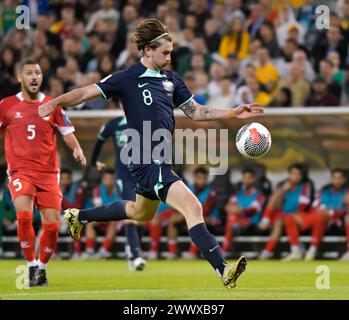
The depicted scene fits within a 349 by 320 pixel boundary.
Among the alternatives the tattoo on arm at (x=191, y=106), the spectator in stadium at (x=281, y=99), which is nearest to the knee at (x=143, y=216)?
the tattoo on arm at (x=191, y=106)

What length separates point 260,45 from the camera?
61.4ft

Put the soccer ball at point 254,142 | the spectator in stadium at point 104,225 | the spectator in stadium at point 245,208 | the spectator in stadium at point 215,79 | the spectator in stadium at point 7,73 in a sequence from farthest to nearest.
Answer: the spectator in stadium at point 7,73 < the spectator in stadium at point 215,79 < the spectator in stadium at point 104,225 < the spectator in stadium at point 245,208 < the soccer ball at point 254,142

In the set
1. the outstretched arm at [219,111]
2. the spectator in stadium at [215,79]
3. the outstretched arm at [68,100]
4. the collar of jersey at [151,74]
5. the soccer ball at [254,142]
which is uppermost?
the spectator in stadium at [215,79]

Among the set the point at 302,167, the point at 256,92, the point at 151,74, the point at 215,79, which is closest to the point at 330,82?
the point at 256,92

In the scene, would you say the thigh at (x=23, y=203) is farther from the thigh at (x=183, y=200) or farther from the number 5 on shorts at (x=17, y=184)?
the thigh at (x=183, y=200)

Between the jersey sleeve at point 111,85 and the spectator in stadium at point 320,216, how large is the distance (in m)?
8.03

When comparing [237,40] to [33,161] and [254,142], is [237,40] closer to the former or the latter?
[33,161]

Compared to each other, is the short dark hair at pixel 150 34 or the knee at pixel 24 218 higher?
the short dark hair at pixel 150 34

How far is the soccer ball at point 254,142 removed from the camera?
33.3 ft

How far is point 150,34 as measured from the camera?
9.85 m

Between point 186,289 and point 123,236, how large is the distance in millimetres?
7471

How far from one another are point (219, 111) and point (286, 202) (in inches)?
313

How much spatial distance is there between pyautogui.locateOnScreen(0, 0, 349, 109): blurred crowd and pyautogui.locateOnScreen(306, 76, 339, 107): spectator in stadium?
17 millimetres

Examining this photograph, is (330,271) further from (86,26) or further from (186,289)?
(86,26)
